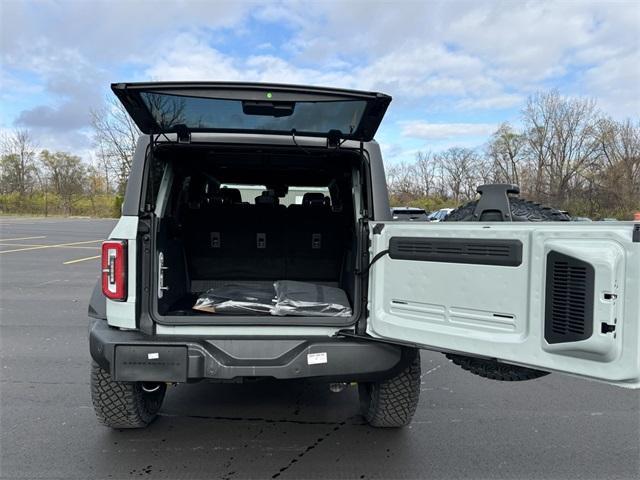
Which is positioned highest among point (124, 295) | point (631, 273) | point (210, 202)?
point (210, 202)

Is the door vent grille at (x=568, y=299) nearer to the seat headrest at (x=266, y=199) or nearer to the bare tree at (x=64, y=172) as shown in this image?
the seat headrest at (x=266, y=199)

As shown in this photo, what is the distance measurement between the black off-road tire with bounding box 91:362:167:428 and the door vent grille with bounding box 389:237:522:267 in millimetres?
1882

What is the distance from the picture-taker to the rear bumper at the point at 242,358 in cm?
258

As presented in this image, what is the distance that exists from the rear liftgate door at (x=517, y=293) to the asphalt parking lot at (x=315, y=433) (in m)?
0.93

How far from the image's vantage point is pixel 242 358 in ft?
8.62

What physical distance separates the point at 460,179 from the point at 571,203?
1769 centimetres

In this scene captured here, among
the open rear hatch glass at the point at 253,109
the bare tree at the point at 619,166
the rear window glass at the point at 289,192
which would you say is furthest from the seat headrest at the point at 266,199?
the bare tree at the point at 619,166

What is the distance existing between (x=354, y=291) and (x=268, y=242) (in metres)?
1.50

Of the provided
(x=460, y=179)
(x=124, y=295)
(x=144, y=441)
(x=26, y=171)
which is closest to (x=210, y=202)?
A: (x=124, y=295)

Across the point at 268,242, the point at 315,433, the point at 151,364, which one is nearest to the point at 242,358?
the point at 151,364

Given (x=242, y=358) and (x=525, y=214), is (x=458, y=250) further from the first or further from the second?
(x=242, y=358)

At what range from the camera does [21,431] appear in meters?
3.27

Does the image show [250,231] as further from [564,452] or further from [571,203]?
[571,203]

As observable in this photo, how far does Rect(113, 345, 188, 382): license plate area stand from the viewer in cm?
258
